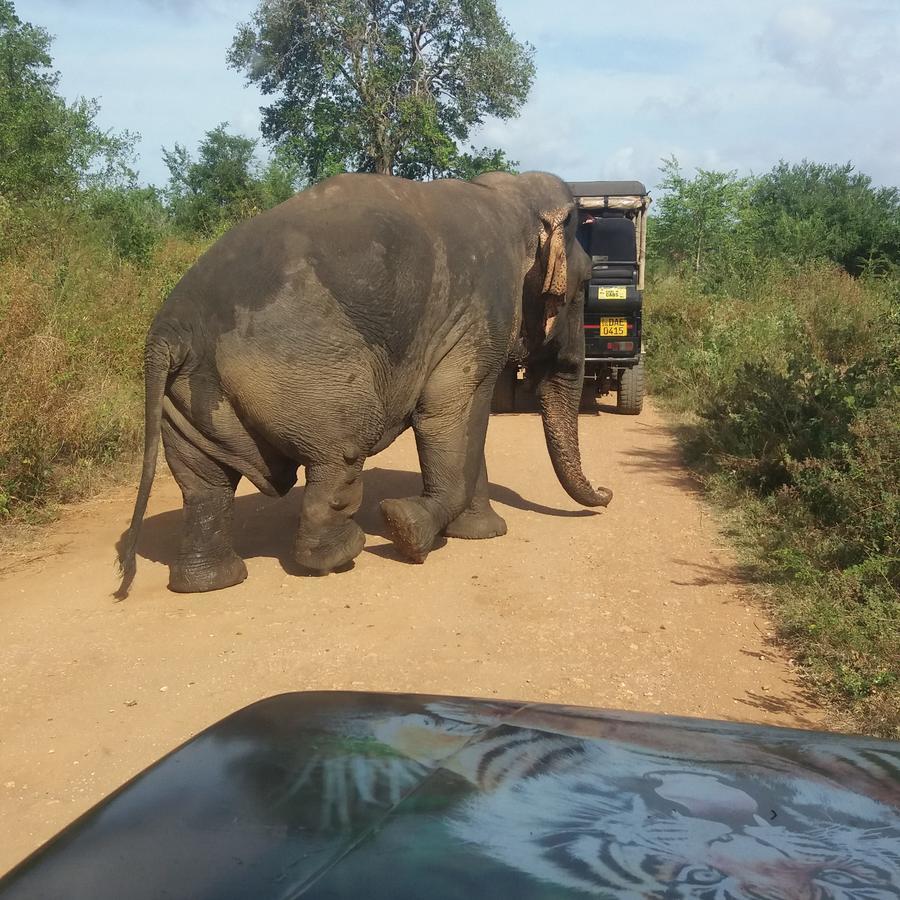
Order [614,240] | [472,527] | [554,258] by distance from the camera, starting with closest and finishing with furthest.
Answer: [554,258], [472,527], [614,240]

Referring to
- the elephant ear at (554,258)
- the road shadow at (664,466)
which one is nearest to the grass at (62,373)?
the elephant ear at (554,258)

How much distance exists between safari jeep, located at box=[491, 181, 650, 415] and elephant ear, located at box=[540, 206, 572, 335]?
4.39 meters

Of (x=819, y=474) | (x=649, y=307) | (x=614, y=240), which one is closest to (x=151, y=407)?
(x=819, y=474)

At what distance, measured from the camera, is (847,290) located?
15.6 meters

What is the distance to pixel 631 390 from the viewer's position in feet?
42.8

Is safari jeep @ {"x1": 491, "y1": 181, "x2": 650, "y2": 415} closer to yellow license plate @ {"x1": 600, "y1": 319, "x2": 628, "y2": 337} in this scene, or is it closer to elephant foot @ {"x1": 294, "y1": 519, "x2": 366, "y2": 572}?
yellow license plate @ {"x1": 600, "y1": 319, "x2": 628, "y2": 337}

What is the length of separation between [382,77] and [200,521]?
2202cm

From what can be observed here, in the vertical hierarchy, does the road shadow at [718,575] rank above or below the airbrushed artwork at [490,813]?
below

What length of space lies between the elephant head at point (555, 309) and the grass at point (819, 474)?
138 cm

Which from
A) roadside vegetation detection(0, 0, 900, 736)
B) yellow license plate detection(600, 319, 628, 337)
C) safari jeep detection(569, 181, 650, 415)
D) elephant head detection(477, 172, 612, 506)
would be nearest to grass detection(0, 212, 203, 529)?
roadside vegetation detection(0, 0, 900, 736)

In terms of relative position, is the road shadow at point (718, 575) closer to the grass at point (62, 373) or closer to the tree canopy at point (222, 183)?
the grass at point (62, 373)

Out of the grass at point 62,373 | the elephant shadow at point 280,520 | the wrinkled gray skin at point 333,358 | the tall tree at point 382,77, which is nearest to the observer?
the wrinkled gray skin at point 333,358

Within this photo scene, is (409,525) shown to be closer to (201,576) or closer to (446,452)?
(446,452)

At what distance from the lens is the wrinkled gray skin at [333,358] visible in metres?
5.59
